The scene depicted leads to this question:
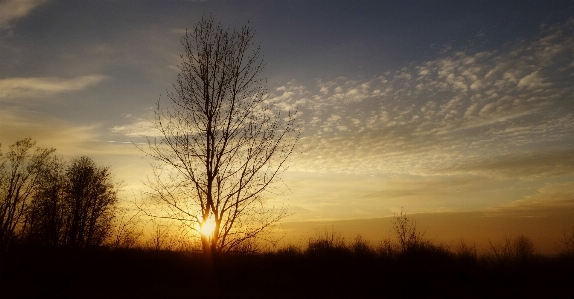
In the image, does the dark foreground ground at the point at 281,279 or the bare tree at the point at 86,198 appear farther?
the bare tree at the point at 86,198

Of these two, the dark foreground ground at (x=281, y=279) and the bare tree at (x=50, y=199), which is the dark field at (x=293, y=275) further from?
the bare tree at (x=50, y=199)

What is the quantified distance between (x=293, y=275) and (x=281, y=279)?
2392 millimetres

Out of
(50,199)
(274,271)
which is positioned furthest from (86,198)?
(274,271)

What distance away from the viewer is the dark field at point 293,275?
530 inches

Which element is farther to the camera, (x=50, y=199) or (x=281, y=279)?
(x=50, y=199)

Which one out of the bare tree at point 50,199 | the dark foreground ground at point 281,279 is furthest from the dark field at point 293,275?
the bare tree at point 50,199

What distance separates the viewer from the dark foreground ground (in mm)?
13406

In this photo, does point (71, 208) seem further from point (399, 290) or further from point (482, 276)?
point (482, 276)

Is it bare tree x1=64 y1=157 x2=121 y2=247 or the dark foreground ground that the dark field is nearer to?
the dark foreground ground

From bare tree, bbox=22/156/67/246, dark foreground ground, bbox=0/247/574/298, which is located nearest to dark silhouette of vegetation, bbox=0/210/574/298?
dark foreground ground, bbox=0/247/574/298

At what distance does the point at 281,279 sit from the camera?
17.6 m

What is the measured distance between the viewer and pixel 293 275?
19812mm

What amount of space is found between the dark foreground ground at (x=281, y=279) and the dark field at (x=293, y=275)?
4 centimetres

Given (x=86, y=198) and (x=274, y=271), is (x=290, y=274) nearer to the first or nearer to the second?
(x=274, y=271)
